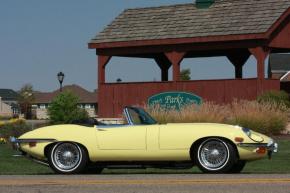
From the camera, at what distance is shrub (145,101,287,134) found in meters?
28.0

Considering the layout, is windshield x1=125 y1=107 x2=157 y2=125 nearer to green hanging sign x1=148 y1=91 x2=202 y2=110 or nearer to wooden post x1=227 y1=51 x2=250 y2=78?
green hanging sign x1=148 y1=91 x2=202 y2=110

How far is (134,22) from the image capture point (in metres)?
38.1

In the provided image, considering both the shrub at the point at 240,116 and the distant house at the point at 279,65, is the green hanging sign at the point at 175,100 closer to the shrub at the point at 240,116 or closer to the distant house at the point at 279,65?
the shrub at the point at 240,116

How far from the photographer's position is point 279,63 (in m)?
92.7

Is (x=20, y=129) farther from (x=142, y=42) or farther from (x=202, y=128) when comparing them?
(x=202, y=128)

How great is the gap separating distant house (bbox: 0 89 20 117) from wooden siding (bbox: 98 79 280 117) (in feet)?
286

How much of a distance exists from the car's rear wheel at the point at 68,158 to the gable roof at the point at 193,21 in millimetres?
21198

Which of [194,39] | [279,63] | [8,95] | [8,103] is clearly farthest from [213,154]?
[8,95]

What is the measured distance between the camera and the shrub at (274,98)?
30878 millimetres

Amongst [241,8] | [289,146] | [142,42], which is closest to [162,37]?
[142,42]

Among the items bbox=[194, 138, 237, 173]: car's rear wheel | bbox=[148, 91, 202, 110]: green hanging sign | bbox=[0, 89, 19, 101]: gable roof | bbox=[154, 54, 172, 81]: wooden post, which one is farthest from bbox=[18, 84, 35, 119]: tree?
bbox=[194, 138, 237, 173]: car's rear wheel
